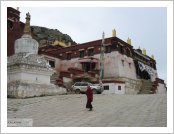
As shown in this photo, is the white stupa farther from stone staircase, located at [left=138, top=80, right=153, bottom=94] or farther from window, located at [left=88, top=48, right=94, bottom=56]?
window, located at [left=88, top=48, right=94, bottom=56]

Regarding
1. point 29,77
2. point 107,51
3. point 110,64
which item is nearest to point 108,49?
point 107,51

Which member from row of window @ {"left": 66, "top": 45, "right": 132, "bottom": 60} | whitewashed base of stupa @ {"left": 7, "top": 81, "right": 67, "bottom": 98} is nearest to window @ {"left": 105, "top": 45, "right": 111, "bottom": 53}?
row of window @ {"left": 66, "top": 45, "right": 132, "bottom": 60}

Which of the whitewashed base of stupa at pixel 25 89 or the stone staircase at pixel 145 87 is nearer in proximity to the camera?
the whitewashed base of stupa at pixel 25 89

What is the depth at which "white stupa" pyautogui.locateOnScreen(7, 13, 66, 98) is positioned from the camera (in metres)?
20.2

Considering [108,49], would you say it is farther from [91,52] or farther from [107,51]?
[91,52]

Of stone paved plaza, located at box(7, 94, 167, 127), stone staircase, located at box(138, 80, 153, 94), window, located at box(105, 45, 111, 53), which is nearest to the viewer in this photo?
stone paved plaza, located at box(7, 94, 167, 127)

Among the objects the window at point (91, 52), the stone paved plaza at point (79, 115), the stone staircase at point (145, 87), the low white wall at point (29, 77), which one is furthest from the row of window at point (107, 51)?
the stone paved plaza at point (79, 115)

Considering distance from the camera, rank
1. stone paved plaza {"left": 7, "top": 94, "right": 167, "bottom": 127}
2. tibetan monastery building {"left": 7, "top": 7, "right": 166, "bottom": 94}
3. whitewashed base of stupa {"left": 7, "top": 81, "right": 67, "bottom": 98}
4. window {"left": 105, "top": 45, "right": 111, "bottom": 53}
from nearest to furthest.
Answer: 1. stone paved plaza {"left": 7, "top": 94, "right": 167, "bottom": 127}
2. whitewashed base of stupa {"left": 7, "top": 81, "right": 67, "bottom": 98}
3. tibetan monastery building {"left": 7, "top": 7, "right": 166, "bottom": 94}
4. window {"left": 105, "top": 45, "right": 111, "bottom": 53}

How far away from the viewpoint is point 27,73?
21.5 meters

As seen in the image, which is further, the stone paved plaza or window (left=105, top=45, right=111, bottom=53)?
window (left=105, top=45, right=111, bottom=53)

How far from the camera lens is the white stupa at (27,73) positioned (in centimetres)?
2016

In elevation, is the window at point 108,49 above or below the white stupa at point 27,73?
above

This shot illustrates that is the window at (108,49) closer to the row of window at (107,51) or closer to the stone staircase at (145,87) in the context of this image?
the row of window at (107,51)

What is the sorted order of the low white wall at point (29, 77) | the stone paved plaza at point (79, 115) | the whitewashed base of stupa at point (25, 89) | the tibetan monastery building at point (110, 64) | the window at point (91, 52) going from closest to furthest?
1. the stone paved plaza at point (79, 115)
2. the whitewashed base of stupa at point (25, 89)
3. the low white wall at point (29, 77)
4. the tibetan monastery building at point (110, 64)
5. the window at point (91, 52)
